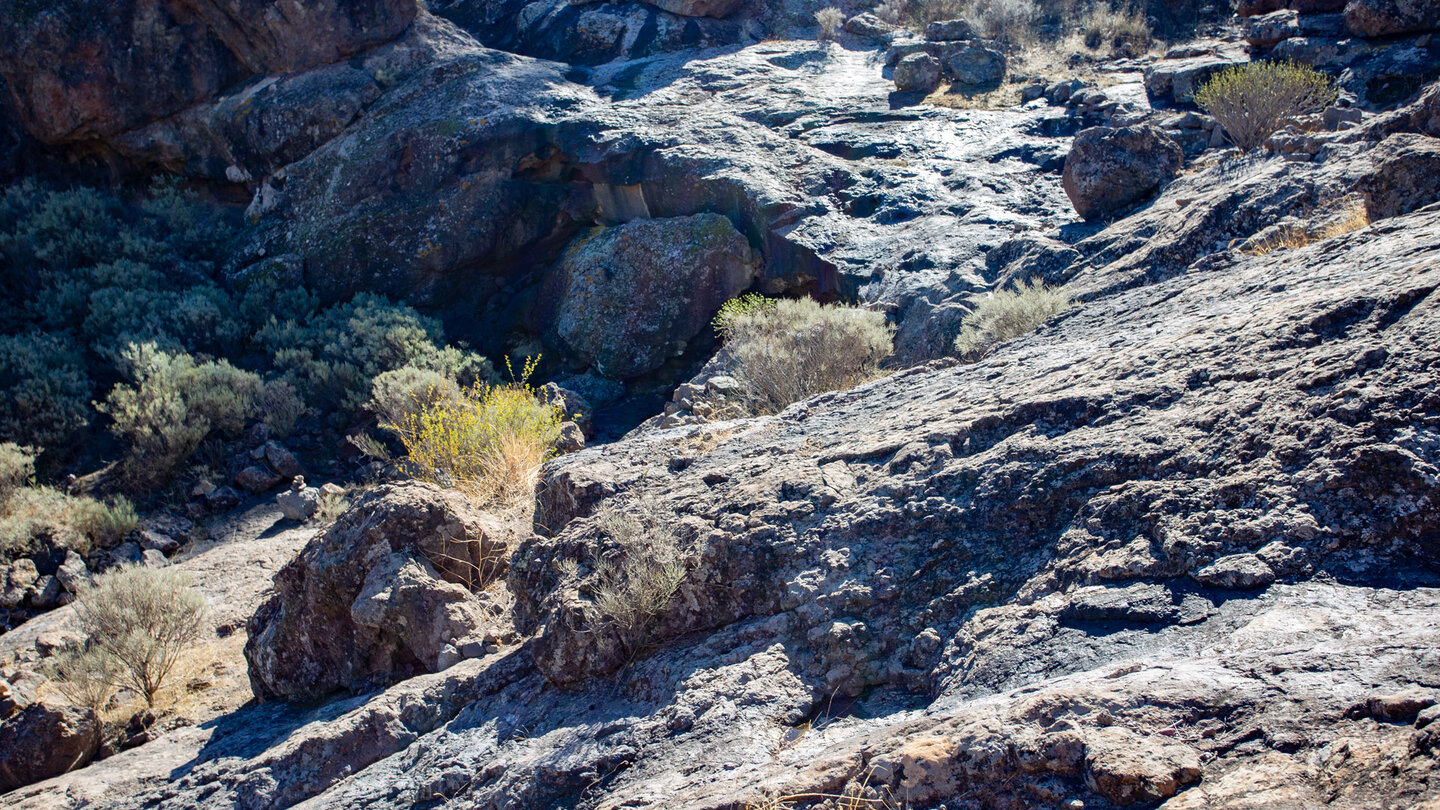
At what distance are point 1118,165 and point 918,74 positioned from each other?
4843mm

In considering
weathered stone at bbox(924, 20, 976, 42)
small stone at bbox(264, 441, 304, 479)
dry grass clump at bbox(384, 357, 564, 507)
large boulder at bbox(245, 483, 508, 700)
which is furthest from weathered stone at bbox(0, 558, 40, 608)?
weathered stone at bbox(924, 20, 976, 42)

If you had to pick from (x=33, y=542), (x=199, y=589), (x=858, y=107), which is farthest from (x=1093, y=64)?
(x=33, y=542)

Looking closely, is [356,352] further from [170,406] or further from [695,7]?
[695,7]

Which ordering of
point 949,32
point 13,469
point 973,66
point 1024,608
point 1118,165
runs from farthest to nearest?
point 949,32 → point 973,66 → point 13,469 → point 1118,165 → point 1024,608

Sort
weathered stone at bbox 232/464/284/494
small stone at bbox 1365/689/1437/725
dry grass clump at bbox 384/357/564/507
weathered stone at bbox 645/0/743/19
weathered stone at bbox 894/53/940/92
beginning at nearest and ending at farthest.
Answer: small stone at bbox 1365/689/1437/725 → dry grass clump at bbox 384/357/564/507 → weathered stone at bbox 232/464/284/494 → weathered stone at bbox 894/53/940/92 → weathered stone at bbox 645/0/743/19

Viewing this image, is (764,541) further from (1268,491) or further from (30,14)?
(30,14)

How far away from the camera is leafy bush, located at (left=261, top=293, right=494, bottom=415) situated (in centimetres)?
911

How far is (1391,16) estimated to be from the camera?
8.47 metres

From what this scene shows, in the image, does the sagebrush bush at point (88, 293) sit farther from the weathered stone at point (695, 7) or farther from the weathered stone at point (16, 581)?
the weathered stone at point (695, 7)

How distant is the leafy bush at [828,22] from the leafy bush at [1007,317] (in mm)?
9353

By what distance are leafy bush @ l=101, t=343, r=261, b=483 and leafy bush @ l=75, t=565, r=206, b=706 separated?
3065 mm

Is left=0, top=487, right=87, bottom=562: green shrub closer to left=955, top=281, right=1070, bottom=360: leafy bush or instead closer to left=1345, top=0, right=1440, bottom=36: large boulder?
left=955, top=281, right=1070, bottom=360: leafy bush

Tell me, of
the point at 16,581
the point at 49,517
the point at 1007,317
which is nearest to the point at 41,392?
the point at 49,517

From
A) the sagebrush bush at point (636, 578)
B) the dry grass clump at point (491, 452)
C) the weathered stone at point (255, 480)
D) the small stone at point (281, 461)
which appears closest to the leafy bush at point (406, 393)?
the small stone at point (281, 461)
